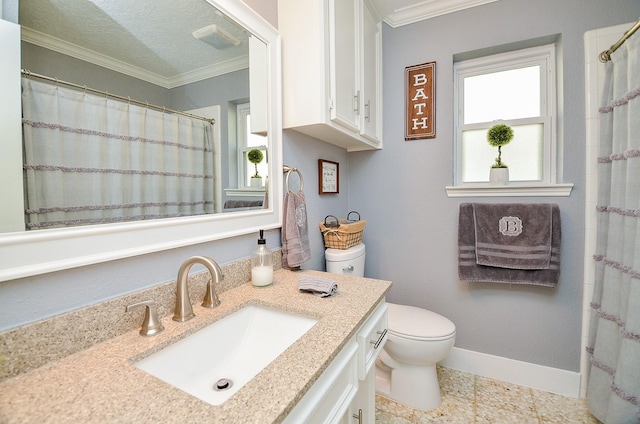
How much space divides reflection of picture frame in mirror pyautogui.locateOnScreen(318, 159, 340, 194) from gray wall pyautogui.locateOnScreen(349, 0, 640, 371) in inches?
10.8

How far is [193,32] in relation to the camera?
955 millimetres

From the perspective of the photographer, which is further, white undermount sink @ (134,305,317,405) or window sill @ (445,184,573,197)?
window sill @ (445,184,573,197)

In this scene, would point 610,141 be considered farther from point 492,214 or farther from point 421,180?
point 421,180

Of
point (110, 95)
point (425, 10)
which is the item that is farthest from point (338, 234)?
point (425, 10)

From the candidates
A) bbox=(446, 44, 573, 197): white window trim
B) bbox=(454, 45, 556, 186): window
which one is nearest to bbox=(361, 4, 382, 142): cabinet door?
bbox=(454, 45, 556, 186): window

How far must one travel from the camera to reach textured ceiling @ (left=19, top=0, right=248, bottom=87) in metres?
0.63

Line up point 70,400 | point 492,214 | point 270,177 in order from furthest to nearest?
point 492,214 → point 270,177 → point 70,400

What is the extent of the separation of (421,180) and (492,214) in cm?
47

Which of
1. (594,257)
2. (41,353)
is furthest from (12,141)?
(594,257)

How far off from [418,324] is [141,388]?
53.8 inches

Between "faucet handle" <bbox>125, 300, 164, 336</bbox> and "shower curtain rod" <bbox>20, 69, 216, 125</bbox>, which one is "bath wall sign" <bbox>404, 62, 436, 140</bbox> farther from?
"faucet handle" <bbox>125, 300, 164, 336</bbox>

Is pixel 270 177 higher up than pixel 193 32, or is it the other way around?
pixel 193 32

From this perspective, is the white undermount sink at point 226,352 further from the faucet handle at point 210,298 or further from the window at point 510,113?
the window at point 510,113

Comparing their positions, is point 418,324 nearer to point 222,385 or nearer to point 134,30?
point 222,385
